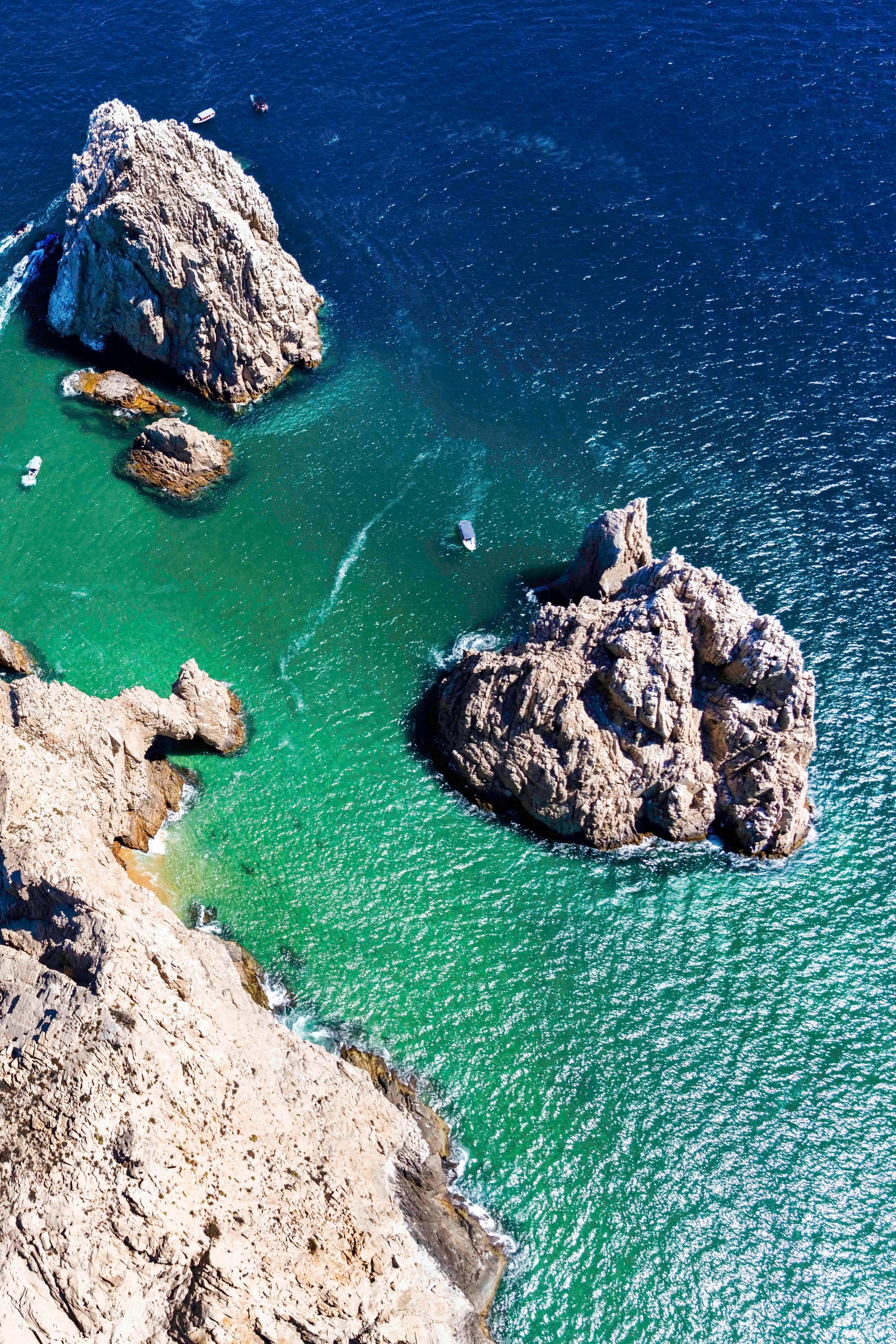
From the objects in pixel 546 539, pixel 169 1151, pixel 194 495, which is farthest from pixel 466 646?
pixel 169 1151

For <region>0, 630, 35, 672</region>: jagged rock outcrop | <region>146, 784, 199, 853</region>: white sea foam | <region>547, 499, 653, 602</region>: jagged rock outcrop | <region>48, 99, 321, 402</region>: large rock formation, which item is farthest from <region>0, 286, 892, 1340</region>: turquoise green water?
<region>48, 99, 321, 402</region>: large rock formation

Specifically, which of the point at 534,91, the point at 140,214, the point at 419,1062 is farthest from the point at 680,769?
the point at 534,91

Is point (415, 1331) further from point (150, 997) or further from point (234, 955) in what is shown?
point (234, 955)

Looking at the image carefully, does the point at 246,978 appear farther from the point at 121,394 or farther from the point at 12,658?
the point at 121,394

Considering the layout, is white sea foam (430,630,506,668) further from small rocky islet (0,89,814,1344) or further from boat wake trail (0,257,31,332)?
boat wake trail (0,257,31,332)

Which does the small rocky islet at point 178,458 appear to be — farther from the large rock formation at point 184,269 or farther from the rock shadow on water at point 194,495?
the large rock formation at point 184,269
